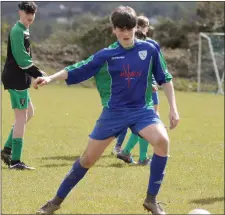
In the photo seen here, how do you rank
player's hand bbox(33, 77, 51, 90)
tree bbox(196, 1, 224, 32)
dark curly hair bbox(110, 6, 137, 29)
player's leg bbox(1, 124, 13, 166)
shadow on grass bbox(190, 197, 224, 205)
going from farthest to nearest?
1. tree bbox(196, 1, 224, 32)
2. player's leg bbox(1, 124, 13, 166)
3. shadow on grass bbox(190, 197, 224, 205)
4. dark curly hair bbox(110, 6, 137, 29)
5. player's hand bbox(33, 77, 51, 90)

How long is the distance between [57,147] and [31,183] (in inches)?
126

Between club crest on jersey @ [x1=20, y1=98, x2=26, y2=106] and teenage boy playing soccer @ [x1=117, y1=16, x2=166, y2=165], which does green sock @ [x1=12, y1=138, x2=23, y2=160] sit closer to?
club crest on jersey @ [x1=20, y1=98, x2=26, y2=106]

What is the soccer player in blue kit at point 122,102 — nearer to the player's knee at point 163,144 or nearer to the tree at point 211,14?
the player's knee at point 163,144

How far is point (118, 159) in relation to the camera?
8555 mm

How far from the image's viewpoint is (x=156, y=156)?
5.26 m

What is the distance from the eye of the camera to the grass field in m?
5.60

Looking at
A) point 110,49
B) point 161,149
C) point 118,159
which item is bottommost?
point 118,159

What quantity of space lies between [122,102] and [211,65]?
2289cm

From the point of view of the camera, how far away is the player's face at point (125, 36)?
5.18 meters

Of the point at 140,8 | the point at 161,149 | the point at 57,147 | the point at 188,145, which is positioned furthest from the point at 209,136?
the point at 140,8

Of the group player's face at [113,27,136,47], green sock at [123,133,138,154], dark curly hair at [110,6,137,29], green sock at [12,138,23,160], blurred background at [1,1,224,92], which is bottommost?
blurred background at [1,1,224,92]

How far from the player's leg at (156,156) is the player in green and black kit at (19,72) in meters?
A: 2.29

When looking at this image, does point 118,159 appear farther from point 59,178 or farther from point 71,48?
point 71,48

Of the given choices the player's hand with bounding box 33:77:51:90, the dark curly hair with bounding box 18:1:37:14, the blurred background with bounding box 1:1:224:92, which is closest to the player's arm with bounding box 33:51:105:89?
the player's hand with bounding box 33:77:51:90
